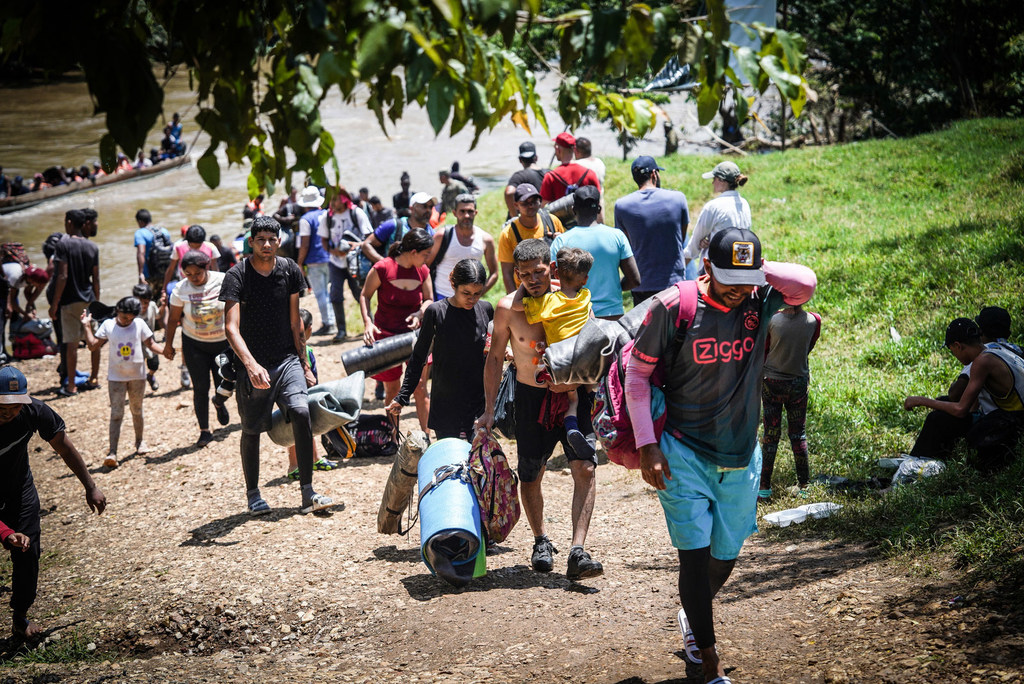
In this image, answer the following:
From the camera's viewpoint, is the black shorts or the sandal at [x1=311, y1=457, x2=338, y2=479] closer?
the black shorts

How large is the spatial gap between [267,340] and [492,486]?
246cm

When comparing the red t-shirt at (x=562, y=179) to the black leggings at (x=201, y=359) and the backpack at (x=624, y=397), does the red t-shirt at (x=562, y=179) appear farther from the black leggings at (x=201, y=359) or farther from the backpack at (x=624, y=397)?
the backpack at (x=624, y=397)

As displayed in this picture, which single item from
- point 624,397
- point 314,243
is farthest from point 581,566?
point 314,243

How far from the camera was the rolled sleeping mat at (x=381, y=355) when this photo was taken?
24.6 feet

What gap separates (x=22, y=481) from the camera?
5645mm

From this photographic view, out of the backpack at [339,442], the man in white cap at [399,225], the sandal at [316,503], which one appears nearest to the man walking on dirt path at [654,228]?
the backpack at [339,442]

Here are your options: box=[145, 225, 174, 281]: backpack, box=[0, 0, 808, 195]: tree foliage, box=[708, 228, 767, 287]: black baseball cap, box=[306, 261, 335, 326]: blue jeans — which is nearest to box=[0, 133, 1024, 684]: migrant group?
box=[708, 228, 767, 287]: black baseball cap

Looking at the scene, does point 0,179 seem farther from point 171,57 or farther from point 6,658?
point 171,57

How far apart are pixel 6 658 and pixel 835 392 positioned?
6.72 metres

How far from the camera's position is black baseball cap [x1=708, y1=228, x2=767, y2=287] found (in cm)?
364

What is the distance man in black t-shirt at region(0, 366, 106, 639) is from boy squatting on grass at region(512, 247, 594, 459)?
3.13 m

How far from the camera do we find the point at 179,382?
12.2 metres

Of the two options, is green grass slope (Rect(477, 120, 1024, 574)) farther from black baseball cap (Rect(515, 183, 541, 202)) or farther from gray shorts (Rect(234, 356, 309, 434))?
gray shorts (Rect(234, 356, 309, 434))

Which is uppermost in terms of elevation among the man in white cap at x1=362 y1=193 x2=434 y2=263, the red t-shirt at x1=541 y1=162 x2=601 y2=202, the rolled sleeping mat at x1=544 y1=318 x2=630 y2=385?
the red t-shirt at x1=541 y1=162 x2=601 y2=202
